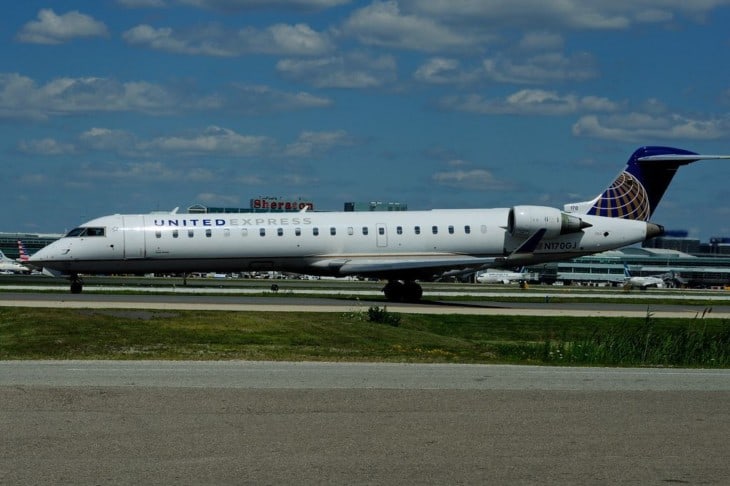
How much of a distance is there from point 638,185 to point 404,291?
497 inches

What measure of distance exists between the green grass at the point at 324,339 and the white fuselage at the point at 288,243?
10840 millimetres

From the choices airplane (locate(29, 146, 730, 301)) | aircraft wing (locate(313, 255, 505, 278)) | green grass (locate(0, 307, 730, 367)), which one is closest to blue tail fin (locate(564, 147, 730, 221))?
airplane (locate(29, 146, 730, 301))

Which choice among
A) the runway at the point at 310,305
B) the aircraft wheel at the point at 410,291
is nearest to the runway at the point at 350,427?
the runway at the point at 310,305

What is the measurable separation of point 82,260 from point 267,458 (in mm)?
35711

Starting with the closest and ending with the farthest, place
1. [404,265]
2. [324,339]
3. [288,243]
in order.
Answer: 1. [324,339]
2. [404,265]
3. [288,243]

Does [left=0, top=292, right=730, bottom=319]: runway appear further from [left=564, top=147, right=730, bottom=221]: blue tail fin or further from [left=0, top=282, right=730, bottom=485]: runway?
[left=0, top=282, right=730, bottom=485]: runway

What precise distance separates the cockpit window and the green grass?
45.5 feet

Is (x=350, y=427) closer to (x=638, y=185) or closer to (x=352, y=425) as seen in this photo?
(x=352, y=425)

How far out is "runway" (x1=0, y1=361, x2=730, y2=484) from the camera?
10.2 meters

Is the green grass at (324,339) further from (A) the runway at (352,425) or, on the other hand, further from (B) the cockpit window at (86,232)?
(B) the cockpit window at (86,232)

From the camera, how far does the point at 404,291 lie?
45844mm

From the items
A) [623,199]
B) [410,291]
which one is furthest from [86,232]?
[623,199]

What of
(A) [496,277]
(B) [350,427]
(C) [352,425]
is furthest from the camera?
(A) [496,277]

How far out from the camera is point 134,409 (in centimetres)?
1314
